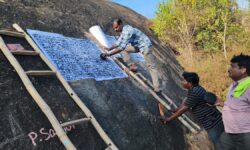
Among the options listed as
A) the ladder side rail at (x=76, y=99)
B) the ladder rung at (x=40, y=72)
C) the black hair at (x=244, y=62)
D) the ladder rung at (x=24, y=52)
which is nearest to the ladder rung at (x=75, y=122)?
the ladder side rail at (x=76, y=99)

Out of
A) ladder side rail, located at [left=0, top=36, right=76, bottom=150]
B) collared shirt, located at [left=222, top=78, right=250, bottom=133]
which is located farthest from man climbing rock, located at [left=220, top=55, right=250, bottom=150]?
ladder side rail, located at [left=0, top=36, right=76, bottom=150]

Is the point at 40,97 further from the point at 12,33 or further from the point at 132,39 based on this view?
the point at 132,39

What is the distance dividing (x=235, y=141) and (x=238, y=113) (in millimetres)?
476

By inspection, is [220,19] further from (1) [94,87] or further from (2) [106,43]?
(1) [94,87]

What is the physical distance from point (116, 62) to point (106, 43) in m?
0.76

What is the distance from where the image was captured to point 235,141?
5.35 metres

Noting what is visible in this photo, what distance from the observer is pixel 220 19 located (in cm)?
1806

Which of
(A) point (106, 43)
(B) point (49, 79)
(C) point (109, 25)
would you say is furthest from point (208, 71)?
(B) point (49, 79)

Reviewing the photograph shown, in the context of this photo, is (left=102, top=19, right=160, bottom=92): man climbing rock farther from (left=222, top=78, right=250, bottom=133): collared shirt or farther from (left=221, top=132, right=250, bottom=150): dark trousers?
(left=222, top=78, right=250, bottom=133): collared shirt

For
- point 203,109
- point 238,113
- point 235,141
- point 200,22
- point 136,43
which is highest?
point 200,22

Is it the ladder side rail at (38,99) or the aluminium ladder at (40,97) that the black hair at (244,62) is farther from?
the ladder side rail at (38,99)

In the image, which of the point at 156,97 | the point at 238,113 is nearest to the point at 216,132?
the point at 238,113

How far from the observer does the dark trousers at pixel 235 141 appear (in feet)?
16.8

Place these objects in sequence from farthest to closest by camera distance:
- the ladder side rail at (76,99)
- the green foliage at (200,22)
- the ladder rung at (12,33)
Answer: the green foliage at (200,22), the ladder rung at (12,33), the ladder side rail at (76,99)
